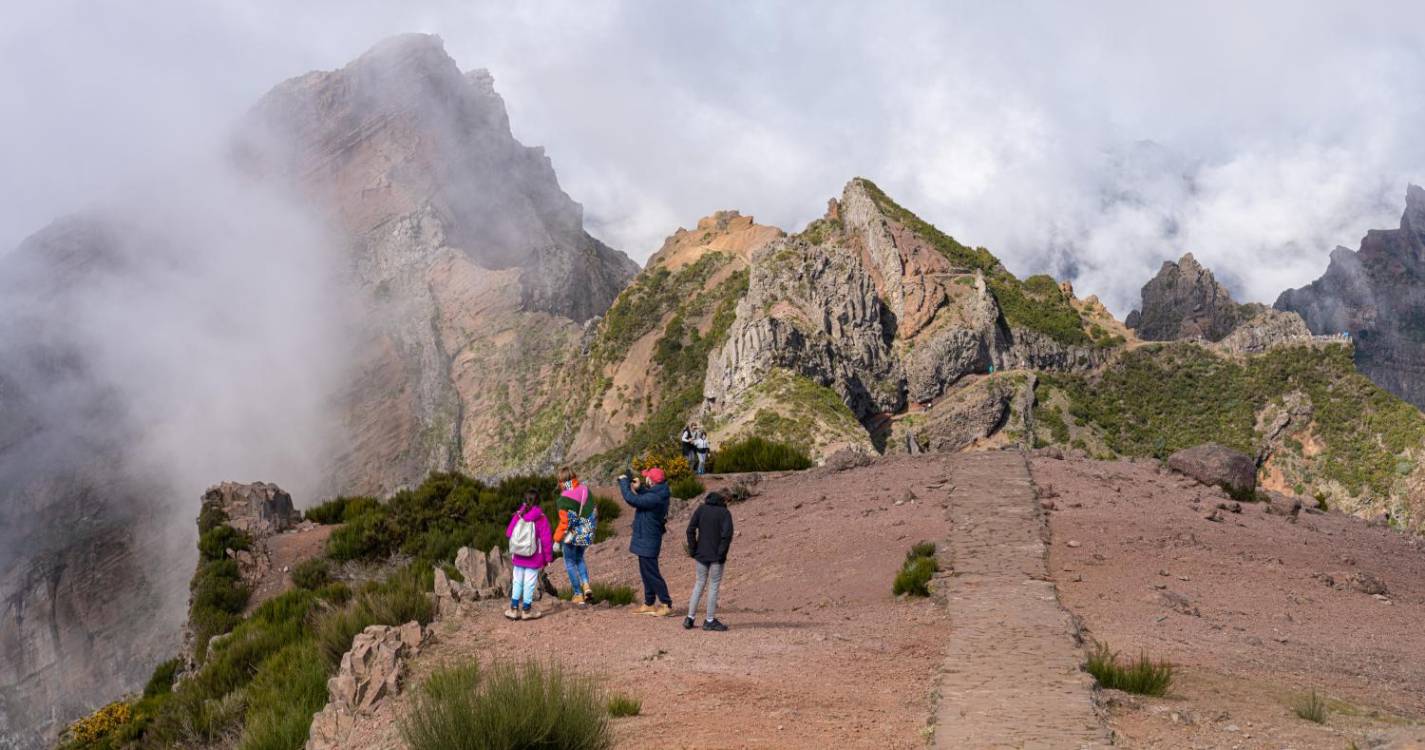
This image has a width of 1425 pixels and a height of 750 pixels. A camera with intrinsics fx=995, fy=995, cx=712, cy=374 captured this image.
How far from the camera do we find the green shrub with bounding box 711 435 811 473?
27.0 metres

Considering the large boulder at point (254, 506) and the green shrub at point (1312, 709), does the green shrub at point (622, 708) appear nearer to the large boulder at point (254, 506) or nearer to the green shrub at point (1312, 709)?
the green shrub at point (1312, 709)

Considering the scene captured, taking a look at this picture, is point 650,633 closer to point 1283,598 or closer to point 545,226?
point 1283,598

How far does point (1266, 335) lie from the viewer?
63969mm

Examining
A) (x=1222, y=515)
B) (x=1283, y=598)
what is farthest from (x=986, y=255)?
(x=1283, y=598)

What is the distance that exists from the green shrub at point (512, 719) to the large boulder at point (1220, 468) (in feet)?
60.2

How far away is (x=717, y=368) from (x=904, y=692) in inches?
1685

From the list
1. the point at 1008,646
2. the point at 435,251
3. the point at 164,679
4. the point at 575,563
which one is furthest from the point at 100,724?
the point at 435,251

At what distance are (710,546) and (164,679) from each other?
51.3 feet

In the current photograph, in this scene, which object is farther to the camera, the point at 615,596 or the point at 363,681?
the point at 615,596

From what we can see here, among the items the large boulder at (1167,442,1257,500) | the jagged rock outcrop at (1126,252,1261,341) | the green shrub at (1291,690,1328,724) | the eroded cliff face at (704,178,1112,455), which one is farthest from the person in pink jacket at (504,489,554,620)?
the jagged rock outcrop at (1126,252,1261,341)

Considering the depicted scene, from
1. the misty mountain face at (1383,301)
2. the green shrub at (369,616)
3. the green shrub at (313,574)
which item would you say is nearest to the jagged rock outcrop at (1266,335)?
the green shrub at (313,574)

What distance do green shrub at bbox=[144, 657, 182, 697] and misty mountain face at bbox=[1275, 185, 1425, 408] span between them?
142926 millimetres

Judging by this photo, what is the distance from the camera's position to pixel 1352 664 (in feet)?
33.5

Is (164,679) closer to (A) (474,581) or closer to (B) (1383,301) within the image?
(A) (474,581)
